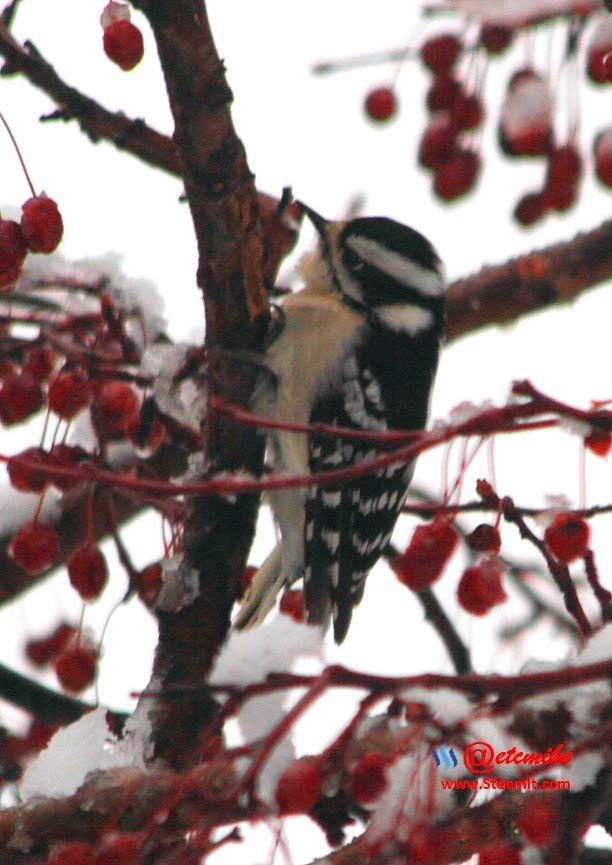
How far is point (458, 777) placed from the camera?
7.53 feet

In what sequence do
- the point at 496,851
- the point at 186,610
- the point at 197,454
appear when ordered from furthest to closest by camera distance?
1. the point at 197,454
2. the point at 186,610
3. the point at 496,851

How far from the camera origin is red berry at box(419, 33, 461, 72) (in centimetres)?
435

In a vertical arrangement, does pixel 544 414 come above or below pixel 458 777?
above

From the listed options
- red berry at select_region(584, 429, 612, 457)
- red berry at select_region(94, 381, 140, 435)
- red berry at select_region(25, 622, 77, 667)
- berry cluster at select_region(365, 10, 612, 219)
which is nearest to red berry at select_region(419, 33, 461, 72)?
berry cluster at select_region(365, 10, 612, 219)

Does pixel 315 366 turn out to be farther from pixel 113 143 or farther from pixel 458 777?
pixel 458 777

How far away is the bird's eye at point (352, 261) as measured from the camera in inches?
169

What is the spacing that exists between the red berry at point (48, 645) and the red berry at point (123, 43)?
239 centimetres

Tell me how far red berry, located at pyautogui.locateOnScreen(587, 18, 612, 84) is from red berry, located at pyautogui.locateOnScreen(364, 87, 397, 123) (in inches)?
40.8

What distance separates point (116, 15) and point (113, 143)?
0.90 m

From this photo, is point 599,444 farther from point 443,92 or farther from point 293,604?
point 443,92

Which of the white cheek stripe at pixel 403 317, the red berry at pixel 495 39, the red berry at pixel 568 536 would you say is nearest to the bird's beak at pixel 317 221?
the white cheek stripe at pixel 403 317

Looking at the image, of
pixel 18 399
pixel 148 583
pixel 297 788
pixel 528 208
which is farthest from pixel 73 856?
pixel 528 208

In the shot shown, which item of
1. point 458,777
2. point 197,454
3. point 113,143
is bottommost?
point 458,777

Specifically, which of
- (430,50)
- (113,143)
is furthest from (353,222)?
(113,143)
